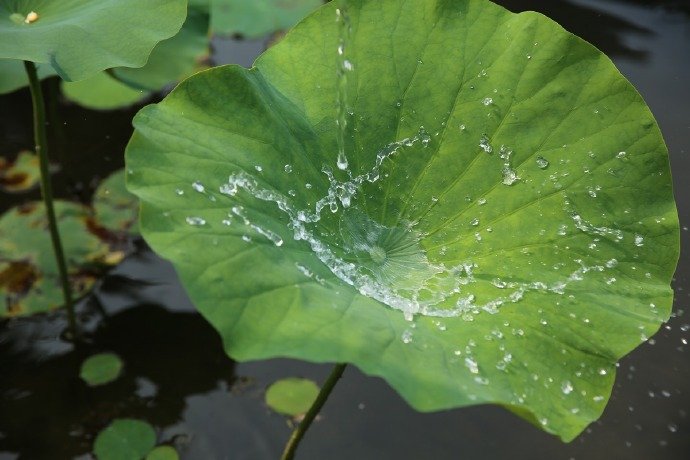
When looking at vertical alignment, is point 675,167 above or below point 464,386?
below

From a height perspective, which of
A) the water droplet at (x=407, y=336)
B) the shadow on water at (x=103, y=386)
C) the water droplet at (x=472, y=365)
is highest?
the water droplet at (x=407, y=336)

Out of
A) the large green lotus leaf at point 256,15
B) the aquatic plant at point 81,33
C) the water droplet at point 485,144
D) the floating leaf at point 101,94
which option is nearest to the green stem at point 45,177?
the aquatic plant at point 81,33

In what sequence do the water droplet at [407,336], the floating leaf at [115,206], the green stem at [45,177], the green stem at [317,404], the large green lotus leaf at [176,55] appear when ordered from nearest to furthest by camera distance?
the water droplet at [407,336] → the green stem at [317,404] → the green stem at [45,177] → the floating leaf at [115,206] → the large green lotus leaf at [176,55]

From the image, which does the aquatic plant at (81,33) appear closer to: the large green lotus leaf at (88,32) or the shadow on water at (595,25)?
the large green lotus leaf at (88,32)

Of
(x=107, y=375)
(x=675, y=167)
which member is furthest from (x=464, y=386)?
(x=675, y=167)

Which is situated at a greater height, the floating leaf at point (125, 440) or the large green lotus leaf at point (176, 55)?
the large green lotus leaf at point (176, 55)

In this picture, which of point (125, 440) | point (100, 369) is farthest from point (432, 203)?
point (100, 369)

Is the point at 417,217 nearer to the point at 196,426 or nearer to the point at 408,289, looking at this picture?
the point at 408,289

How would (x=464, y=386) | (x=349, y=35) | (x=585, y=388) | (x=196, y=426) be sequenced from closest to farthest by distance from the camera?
Result: (x=464, y=386) < (x=585, y=388) < (x=349, y=35) < (x=196, y=426)

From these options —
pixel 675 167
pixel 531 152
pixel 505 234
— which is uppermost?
pixel 531 152
